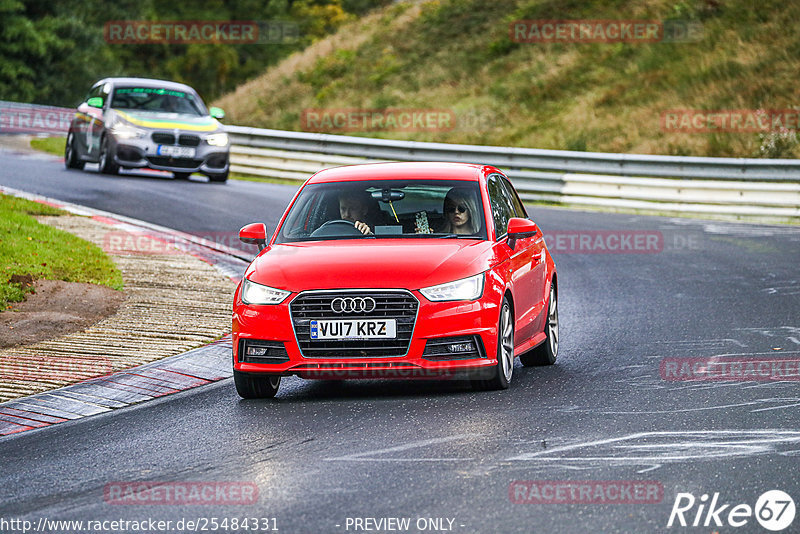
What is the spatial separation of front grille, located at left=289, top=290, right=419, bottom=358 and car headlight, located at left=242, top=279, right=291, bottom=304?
0.15m

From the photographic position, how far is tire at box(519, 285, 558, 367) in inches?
408

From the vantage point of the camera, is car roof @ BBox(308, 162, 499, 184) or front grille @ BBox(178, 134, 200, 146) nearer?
car roof @ BBox(308, 162, 499, 184)

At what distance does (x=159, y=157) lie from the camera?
23.8 m

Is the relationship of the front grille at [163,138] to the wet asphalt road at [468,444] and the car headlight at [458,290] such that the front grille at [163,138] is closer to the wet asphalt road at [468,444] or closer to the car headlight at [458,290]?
the wet asphalt road at [468,444]

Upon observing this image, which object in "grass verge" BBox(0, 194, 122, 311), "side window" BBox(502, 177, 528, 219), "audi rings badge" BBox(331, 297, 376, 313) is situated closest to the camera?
"audi rings badge" BBox(331, 297, 376, 313)

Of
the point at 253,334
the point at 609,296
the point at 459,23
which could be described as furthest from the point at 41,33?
the point at 253,334

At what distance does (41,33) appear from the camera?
60.2 m

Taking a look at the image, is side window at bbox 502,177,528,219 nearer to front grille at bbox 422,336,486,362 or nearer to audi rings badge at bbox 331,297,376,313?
front grille at bbox 422,336,486,362

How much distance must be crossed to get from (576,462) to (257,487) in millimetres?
1664

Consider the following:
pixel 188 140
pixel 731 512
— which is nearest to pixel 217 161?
pixel 188 140

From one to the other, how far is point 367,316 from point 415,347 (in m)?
0.37

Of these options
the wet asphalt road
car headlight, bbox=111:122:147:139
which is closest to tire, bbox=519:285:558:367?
the wet asphalt road

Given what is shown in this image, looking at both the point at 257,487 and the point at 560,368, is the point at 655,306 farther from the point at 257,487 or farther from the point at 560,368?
the point at 257,487

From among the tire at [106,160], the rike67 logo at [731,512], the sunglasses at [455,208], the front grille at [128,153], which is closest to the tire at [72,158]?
the tire at [106,160]
